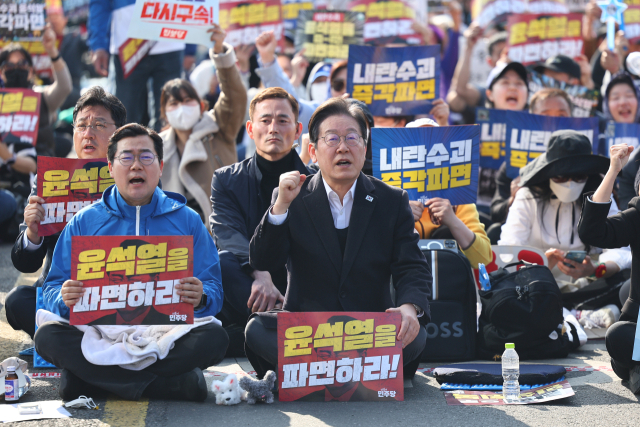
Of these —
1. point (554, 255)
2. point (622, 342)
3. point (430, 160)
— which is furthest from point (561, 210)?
point (622, 342)

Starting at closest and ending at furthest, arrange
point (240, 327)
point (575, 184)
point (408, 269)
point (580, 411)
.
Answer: point (580, 411) < point (408, 269) < point (240, 327) < point (575, 184)

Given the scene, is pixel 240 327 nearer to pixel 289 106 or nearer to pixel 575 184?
pixel 289 106

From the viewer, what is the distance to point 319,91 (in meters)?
9.41

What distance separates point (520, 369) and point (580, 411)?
0.60 meters

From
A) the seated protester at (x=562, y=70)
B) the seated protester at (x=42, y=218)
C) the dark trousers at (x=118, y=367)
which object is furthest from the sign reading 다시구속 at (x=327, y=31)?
the dark trousers at (x=118, y=367)

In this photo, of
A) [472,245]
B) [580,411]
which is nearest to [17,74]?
[472,245]

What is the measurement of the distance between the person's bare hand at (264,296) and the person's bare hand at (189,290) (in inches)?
32.3

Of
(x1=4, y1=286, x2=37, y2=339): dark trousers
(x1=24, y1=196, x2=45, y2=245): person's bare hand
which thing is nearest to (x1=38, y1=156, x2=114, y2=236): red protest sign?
(x1=24, y1=196, x2=45, y2=245): person's bare hand

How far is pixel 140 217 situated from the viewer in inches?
180

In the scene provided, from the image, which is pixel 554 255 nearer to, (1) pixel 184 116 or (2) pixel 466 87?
(1) pixel 184 116

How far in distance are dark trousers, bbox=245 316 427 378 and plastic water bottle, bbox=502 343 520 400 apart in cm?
47

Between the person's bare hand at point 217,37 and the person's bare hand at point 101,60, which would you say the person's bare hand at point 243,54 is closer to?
the person's bare hand at point 101,60

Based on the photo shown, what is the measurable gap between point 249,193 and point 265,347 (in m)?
1.52

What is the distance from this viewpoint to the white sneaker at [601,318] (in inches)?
236
